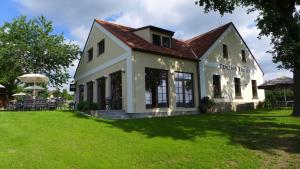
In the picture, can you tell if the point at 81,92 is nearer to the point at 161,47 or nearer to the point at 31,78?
the point at 31,78

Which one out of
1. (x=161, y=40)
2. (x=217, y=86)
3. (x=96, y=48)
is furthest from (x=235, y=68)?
(x=96, y=48)

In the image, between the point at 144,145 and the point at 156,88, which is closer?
the point at 144,145

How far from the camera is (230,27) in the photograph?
2488cm

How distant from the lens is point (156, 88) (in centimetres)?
1756

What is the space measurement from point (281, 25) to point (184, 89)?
286 inches

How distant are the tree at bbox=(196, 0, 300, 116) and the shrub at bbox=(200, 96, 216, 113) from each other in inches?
217

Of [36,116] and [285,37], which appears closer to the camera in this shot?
[36,116]

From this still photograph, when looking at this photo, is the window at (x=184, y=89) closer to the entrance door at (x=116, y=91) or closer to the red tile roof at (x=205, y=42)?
the red tile roof at (x=205, y=42)

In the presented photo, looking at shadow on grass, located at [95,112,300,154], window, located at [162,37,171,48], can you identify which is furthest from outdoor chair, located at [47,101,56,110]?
window, located at [162,37,171,48]

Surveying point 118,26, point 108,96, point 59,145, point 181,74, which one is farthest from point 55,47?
point 59,145

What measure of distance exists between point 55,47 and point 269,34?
24.2 meters

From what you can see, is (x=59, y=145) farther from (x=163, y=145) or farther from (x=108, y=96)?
(x=108, y=96)

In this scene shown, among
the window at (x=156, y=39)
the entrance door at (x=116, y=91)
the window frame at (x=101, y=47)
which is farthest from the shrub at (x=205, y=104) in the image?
the window frame at (x=101, y=47)

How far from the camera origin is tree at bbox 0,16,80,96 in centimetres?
3009
